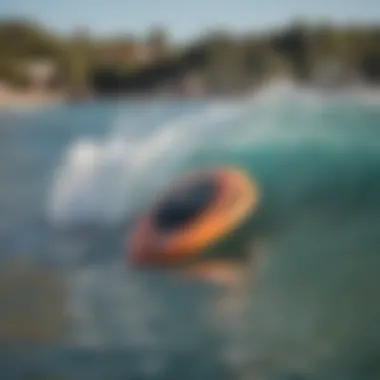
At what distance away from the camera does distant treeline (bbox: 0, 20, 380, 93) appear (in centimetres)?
112

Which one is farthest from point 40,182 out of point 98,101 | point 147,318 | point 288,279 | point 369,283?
point 369,283

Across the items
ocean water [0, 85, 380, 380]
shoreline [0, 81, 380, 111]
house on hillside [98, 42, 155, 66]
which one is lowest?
ocean water [0, 85, 380, 380]

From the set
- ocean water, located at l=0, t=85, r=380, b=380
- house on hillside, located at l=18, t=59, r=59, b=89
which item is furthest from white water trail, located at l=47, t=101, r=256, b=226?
house on hillside, located at l=18, t=59, r=59, b=89

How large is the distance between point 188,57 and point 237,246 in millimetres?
337

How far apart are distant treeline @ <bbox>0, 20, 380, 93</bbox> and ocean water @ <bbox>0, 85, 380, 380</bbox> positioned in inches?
1.7

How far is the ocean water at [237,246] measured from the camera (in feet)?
3.55

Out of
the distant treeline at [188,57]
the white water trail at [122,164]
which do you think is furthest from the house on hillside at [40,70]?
the white water trail at [122,164]

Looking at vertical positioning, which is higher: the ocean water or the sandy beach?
the sandy beach

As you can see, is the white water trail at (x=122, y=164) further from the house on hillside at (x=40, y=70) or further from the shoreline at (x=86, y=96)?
the house on hillside at (x=40, y=70)

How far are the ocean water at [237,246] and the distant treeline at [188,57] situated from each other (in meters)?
0.04

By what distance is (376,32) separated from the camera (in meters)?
1.11

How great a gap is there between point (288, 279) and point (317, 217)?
0.11m

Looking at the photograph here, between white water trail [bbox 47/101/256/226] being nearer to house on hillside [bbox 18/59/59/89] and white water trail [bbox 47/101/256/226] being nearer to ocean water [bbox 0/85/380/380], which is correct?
ocean water [bbox 0/85/380/380]

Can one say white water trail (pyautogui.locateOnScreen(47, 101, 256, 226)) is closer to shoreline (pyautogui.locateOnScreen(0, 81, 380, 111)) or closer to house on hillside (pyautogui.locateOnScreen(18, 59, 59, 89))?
shoreline (pyautogui.locateOnScreen(0, 81, 380, 111))
